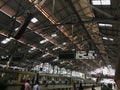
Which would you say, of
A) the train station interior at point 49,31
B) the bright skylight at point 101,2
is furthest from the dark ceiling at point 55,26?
the bright skylight at point 101,2

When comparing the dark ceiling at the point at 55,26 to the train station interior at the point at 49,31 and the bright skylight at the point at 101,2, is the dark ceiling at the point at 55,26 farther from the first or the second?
the bright skylight at the point at 101,2

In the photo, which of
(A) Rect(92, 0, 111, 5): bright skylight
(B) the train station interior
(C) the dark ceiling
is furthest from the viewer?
(C) the dark ceiling

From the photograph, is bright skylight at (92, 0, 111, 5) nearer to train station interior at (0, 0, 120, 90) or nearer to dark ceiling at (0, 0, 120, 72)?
train station interior at (0, 0, 120, 90)

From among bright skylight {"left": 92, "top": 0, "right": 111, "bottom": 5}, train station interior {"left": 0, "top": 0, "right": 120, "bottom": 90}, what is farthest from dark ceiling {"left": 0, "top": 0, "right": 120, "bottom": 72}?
bright skylight {"left": 92, "top": 0, "right": 111, "bottom": 5}

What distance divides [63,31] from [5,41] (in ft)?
19.9

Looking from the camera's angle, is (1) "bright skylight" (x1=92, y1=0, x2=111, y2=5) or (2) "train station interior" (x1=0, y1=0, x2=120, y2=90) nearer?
(2) "train station interior" (x1=0, y1=0, x2=120, y2=90)

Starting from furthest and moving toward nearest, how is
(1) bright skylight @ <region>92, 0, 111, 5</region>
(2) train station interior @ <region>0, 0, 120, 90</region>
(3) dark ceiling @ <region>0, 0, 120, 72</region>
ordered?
(3) dark ceiling @ <region>0, 0, 120, 72</region>
(1) bright skylight @ <region>92, 0, 111, 5</region>
(2) train station interior @ <region>0, 0, 120, 90</region>

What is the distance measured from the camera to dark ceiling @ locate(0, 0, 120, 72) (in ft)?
45.7

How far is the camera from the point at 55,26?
16.2 m

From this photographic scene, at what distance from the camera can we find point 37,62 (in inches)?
1216

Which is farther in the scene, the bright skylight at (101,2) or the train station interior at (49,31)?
the bright skylight at (101,2)

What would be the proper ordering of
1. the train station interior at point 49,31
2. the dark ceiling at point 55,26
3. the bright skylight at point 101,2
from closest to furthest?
the train station interior at point 49,31, the bright skylight at point 101,2, the dark ceiling at point 55,26

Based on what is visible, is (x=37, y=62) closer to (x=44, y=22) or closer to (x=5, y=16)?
(x=44, y=22)

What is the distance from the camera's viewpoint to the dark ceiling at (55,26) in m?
13.9
